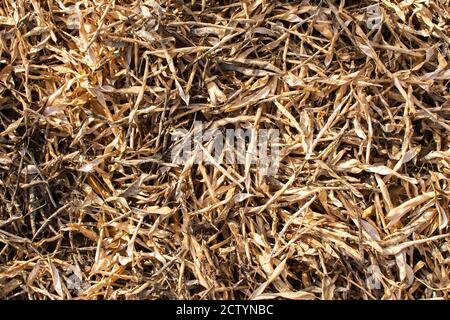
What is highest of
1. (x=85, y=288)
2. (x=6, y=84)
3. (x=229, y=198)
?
(x=6, y=84)

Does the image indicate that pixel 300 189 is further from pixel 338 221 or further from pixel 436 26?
pixel 436 26

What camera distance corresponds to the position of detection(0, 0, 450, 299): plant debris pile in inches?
39.3

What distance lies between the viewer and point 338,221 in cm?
101

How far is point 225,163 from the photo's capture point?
103cm

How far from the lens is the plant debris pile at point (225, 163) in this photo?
999 millimetres

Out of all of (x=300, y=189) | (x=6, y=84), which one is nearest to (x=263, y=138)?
(x=300, y=189)

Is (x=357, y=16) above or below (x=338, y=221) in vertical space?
above

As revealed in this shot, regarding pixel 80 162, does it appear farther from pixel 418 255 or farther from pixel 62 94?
pixel 418 255

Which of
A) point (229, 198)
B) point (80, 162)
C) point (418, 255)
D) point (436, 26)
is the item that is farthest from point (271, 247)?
point (436, 26)

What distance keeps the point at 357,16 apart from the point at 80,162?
52 centimetres

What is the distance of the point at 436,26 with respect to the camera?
103 centimetres

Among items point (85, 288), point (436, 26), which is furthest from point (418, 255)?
point (85, 288)

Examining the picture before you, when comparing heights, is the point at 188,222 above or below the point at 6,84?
below

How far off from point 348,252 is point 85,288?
0.42 metres
